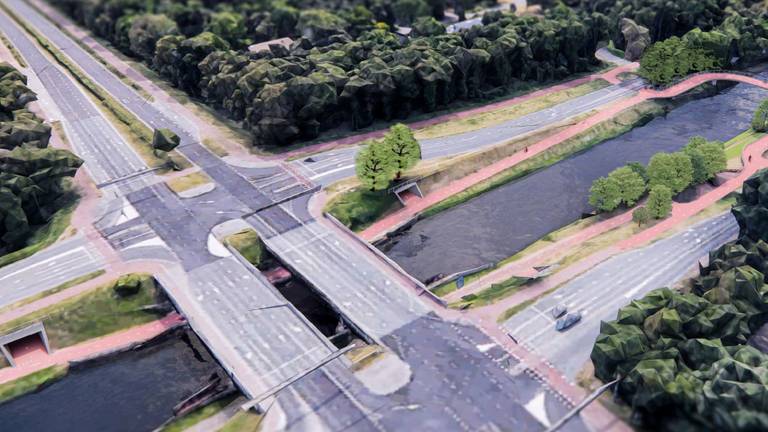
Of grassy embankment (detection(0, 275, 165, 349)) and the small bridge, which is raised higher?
the small bridge

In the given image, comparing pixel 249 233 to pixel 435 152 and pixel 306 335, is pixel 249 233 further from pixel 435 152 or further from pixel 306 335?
pixel 435 152

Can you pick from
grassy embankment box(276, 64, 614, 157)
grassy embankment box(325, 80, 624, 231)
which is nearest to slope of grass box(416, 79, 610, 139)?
grassy embankment box(325, 80, 624, 231)

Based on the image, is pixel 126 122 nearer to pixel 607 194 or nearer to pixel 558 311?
pixel 607 194

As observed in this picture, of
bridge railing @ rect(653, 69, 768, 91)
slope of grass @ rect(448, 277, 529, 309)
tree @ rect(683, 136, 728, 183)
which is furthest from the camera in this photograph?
bridge railing @ rect(653, 69, 768, 91)

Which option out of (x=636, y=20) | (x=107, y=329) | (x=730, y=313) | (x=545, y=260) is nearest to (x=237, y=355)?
(x=107, y=329)

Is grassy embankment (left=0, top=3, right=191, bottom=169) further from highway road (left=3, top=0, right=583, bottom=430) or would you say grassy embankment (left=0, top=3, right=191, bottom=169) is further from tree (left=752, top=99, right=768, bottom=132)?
tree (left=752, top=99, right=768, bottom=132)

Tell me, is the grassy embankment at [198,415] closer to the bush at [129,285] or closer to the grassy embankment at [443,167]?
the bush at [129,285]

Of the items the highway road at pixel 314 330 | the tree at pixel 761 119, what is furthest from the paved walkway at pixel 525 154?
the tree at pixel 761 119
